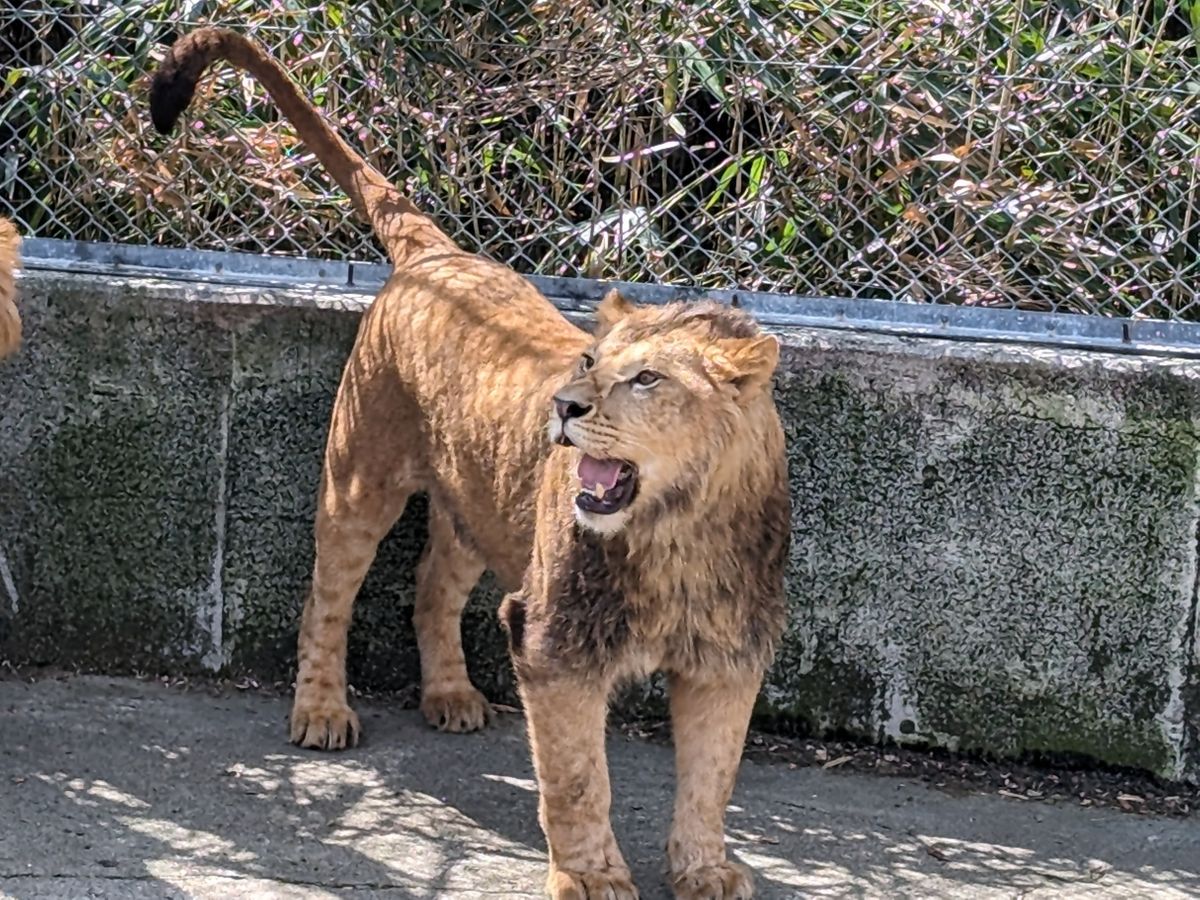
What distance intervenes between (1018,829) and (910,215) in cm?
166

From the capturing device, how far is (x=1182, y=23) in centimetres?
562

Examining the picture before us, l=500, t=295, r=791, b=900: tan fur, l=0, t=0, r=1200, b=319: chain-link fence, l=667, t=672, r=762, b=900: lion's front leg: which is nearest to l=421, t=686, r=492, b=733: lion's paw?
l=500, t=295, r=791, b=900: tan fur

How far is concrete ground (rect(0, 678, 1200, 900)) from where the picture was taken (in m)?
4.36

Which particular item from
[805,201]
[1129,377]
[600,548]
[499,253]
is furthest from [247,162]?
[1129,377]

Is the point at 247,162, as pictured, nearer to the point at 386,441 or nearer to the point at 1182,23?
the point at 386,441

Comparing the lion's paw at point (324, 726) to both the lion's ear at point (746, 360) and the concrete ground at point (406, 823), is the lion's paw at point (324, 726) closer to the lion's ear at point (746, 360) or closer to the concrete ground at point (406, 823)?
the concrete ground at point (406, 823)

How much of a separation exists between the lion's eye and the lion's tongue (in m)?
0.17

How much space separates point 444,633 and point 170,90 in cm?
159

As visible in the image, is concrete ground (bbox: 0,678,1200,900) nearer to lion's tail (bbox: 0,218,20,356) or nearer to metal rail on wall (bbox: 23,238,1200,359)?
lion's tail (bbox: 0,218,20,356)

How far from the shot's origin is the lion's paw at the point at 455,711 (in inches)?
206

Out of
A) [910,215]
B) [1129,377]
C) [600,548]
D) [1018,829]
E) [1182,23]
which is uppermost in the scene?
[1182,23]

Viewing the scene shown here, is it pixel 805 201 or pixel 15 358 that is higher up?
pixel 805 201

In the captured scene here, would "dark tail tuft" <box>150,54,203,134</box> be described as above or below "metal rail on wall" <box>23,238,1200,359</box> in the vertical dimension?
above

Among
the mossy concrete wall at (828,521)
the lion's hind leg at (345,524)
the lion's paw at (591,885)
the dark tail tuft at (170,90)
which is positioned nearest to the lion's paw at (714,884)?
the lion's paw at (591,885)
